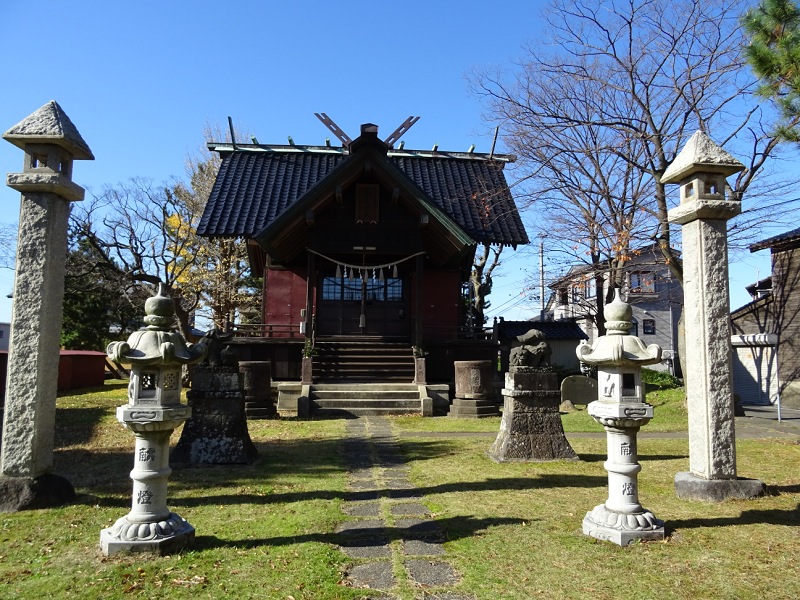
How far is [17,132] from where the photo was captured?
6.06 m

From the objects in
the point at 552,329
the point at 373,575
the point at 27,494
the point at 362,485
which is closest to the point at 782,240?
the point at 552,329

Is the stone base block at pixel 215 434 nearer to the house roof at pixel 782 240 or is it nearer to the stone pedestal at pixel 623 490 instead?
the stone pedestal at pixel 623 490

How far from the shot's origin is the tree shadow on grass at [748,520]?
17.3ft

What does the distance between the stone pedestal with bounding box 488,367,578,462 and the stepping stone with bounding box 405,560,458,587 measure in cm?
399

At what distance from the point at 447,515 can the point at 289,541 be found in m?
1.66

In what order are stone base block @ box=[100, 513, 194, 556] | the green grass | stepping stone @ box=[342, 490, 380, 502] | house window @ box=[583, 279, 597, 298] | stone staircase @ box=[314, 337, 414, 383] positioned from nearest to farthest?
1. stone base block @ box=[100, 513, 194, 556]
2. stepping stone @ box=[342, 490, 380, 502]
3. the green grass
4. stone staircase @ box=[314, 337, 414, 383]
5. house window @ box=[583, 279, 597, 298]

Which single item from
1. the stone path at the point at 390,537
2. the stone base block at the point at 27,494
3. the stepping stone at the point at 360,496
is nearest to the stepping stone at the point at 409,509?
the stone path at the point at 390,537

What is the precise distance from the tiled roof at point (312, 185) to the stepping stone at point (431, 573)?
551 inches

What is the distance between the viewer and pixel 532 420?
27.2 feet

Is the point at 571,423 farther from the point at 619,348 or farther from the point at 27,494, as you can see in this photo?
the point at 27,494

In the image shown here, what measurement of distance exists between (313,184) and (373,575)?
15.3 meters

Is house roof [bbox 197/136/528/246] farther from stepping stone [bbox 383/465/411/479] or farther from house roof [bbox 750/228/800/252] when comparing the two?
stepping stone [bbox 383/465/411/479]

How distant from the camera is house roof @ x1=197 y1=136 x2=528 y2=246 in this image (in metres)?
18.9

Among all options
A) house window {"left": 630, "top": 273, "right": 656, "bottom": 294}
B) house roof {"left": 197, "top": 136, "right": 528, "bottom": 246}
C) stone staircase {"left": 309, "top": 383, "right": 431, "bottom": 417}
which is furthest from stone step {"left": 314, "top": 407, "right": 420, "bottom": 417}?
house window {"left": 630, "top": 273, "right": 656, "bottom": 294}
